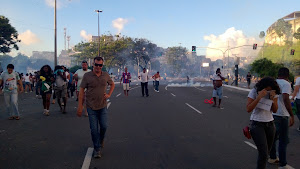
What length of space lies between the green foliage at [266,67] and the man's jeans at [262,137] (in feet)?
95.2

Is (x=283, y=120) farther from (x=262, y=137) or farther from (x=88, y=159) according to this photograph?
(x=88, y=159)

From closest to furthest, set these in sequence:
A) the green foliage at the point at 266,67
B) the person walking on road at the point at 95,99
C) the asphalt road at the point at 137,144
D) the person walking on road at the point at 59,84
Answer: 1. the asphalt road at the point at 137,144
2. the person walking on road at the point at 95,99
3. the person walking on road at the point at 59,84
4. the green foliage at the point at 266,67

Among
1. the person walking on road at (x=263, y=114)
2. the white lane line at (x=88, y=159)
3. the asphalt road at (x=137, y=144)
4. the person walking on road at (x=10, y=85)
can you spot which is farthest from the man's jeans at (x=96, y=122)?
the person walking on road at (x=10, y=85)

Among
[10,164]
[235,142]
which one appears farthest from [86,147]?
[235,142]

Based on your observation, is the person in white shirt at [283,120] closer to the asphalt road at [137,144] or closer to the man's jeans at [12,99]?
the asphalt road at [137,144]

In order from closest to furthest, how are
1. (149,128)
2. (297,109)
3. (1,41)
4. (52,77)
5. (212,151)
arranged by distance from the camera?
(212,151) < (297,109) < (149,128) < (52,77) < (1,41)

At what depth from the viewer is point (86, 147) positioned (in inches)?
235

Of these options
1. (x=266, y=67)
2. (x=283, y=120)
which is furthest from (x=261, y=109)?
(x=266, y=67)

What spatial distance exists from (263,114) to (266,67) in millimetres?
30021

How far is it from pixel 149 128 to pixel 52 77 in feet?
15.5

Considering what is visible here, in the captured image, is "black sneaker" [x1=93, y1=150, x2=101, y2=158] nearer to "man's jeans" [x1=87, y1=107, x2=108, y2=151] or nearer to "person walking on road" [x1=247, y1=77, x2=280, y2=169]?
"man's jeans" [x1=87, y1=107, x2=108, y2=151]

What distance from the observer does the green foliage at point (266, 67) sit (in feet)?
101

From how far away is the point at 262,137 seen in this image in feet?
12.9

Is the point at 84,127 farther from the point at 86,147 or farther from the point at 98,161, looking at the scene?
the point at 98,161
